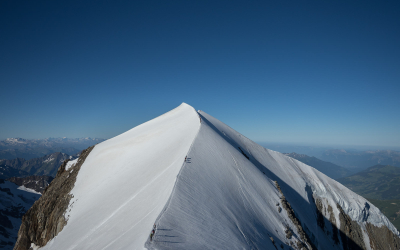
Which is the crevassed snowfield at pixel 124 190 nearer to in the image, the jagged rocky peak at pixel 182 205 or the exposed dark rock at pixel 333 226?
the jagged rocky peak at pixel 182 205

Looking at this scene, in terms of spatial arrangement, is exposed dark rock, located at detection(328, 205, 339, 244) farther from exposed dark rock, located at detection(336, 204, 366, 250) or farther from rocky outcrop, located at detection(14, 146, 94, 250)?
rocky outcrop, located at detection(14, 146, 94, 250)

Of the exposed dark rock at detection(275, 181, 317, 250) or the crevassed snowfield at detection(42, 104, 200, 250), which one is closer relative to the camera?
the crevassed snowfield at detection(42, 104, 200, 250)

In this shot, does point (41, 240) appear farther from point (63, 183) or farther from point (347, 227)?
point (347, 227)

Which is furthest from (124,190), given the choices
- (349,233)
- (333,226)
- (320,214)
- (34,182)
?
(34,182)

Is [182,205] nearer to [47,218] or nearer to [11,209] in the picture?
[47,218]

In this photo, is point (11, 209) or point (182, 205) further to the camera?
point (11, 209)

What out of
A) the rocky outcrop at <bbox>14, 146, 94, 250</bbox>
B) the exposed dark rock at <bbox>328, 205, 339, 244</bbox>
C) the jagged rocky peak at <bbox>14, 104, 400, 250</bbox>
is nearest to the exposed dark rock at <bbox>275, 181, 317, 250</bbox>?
the jagged rocky peak at <bbox>14, 104, 400, 250</bbox>
